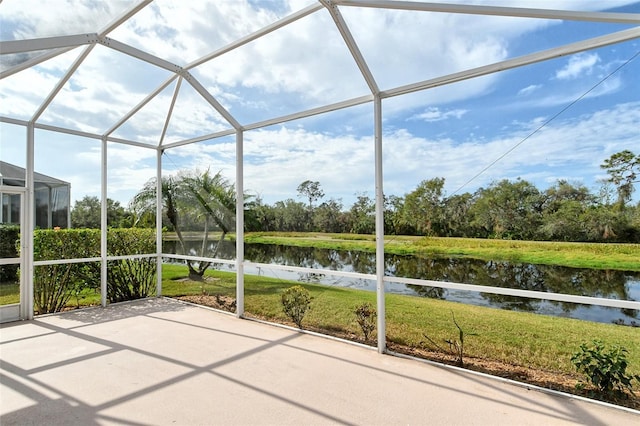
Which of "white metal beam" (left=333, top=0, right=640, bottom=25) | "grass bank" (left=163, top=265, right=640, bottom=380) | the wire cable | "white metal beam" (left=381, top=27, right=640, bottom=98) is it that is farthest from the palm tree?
"white metal beam" (left=333, top=0, right=640, bottom=25)

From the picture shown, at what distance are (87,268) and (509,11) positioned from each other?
263 inches

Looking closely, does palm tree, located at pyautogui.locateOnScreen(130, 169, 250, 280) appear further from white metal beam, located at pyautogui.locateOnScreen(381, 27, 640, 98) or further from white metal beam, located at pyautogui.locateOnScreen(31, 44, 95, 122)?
white metal beam, located at pyautogui.locateOnScreen(381, 27, 640, 98)

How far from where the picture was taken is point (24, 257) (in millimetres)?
4863

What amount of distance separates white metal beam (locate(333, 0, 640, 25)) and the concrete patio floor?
2834 millimetres

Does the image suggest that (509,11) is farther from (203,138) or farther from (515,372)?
(203,138)

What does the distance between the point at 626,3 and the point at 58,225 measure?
23.4 feet

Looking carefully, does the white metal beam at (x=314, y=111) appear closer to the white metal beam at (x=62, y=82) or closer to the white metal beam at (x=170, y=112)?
the white metal beam at (x=170, y=112)

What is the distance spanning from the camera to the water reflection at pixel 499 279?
275 centimetres


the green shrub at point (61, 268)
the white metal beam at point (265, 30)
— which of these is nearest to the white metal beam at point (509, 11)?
the white metal beam at point (265, 30)

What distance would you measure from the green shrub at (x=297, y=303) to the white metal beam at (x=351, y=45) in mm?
2756

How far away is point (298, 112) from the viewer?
4348mm

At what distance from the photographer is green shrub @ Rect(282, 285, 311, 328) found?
4.70 metres

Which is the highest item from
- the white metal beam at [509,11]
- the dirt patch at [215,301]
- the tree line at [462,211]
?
the white metal beam at [509,11]

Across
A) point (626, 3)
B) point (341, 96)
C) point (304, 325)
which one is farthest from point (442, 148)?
point (304, 325)
